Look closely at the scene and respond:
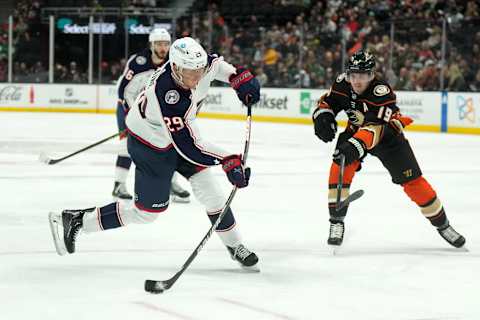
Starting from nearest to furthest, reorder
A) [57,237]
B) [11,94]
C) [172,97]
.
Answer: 1. [172,97]
2. [57,237]
3. [11,94]

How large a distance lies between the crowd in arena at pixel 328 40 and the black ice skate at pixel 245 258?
10.2 meters

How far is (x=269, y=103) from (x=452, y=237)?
11758 millimetres

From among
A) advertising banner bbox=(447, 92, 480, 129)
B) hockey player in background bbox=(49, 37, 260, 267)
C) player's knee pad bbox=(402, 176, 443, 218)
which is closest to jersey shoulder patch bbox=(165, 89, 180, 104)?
hockey player in background bbox=(49, 37, 260, 267)

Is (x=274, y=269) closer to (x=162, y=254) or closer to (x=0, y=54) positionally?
(x=162, y=254)

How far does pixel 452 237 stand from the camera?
4.85 metres

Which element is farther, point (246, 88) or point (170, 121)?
point (246, 88)

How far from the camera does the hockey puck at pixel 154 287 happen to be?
3.70 metres

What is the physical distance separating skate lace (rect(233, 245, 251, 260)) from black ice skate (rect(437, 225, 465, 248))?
1.26 metres

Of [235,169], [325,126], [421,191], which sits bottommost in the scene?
[421,191]

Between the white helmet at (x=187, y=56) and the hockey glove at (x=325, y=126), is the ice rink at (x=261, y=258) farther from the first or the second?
the white helmet at (x=187, y=56)

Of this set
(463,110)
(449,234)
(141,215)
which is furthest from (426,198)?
(463,110)

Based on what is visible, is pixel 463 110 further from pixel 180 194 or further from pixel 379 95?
pixel 379 95

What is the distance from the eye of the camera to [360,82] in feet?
15.1

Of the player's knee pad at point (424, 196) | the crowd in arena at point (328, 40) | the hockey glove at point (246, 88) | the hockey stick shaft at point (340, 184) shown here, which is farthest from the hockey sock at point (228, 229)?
the crowd in arena at point (328, 40)
